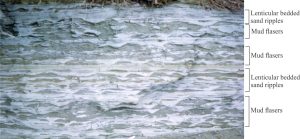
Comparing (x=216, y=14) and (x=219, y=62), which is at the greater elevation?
(x=216, y=14)

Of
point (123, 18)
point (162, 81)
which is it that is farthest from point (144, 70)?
point (123, 18)

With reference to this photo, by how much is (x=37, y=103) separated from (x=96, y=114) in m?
0.33

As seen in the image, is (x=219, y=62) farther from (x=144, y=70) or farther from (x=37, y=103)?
(x=37, y=103)

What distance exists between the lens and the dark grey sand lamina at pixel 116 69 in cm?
236

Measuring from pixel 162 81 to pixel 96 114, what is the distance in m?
0.41

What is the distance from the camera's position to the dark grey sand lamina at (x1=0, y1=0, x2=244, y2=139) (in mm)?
2361

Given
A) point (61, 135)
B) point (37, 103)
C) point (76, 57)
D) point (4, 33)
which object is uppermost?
point (4, 33)

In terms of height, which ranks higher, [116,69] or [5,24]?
[5,24]

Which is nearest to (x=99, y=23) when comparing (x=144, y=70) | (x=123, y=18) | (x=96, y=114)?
(x=123, y=18)

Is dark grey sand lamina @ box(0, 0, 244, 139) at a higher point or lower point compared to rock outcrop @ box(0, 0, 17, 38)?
lower

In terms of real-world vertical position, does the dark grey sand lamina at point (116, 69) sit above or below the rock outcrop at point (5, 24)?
below

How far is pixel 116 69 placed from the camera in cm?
239
